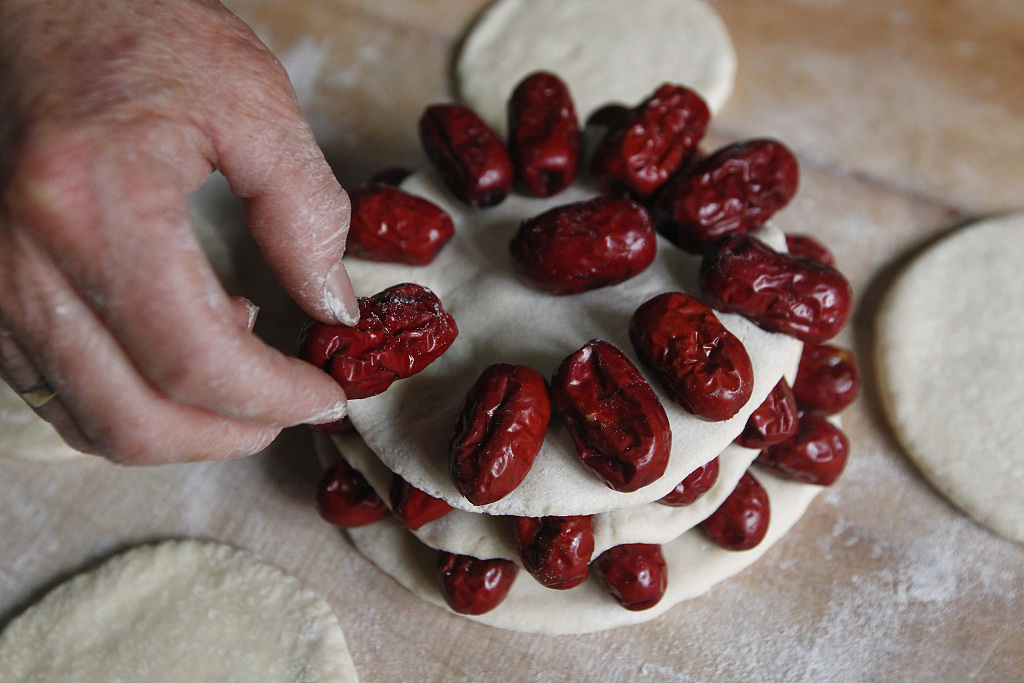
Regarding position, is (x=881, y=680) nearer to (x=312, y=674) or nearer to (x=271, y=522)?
(x=312, y=674)

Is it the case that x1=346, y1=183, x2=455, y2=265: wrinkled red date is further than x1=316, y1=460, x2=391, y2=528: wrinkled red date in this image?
No

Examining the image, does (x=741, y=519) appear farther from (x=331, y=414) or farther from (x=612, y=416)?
(x=331, y=414)

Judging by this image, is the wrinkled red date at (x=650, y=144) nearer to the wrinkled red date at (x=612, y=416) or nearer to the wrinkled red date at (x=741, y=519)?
the wrinkled red date at (x=612, y=416)

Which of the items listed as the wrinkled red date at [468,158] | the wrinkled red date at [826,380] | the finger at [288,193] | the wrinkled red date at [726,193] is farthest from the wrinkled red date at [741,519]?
the finger at [288,193]

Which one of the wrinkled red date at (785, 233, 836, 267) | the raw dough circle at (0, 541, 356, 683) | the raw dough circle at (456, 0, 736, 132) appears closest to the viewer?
the raw dough circle at (0, 541, 356, 683)

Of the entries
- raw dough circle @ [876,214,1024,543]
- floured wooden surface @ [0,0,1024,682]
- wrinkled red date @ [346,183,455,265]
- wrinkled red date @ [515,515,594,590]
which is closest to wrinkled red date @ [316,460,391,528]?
floured wooden surface @ [0,0,1024,682]

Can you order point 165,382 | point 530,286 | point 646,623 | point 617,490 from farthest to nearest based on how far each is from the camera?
point 646,623
point 530,286
point 617,490
point 165,382

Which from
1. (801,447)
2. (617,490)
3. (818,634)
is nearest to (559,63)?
(801,447)

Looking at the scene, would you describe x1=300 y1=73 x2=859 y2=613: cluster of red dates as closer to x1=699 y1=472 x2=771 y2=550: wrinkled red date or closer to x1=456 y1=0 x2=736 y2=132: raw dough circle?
x1=699 y1=472 x2=771 y2=550: wrinkled red date
